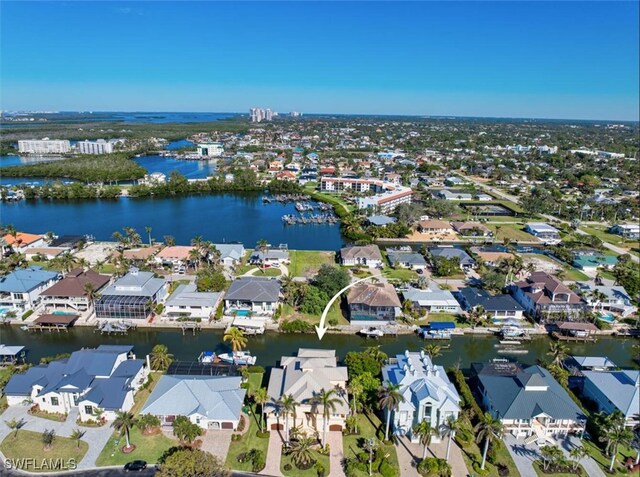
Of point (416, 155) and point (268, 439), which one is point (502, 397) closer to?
point (268, 439)

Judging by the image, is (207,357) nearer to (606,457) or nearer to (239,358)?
(239,358)

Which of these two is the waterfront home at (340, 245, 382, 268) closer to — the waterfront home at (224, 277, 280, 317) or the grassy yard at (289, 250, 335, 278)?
the grassy yard at (289, 250, 335, 278)

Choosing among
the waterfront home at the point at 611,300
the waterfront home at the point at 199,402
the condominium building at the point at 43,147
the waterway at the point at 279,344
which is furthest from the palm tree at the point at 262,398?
the condominium building at the point at 43,147

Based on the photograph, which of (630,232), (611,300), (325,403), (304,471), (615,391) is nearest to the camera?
(304,471)

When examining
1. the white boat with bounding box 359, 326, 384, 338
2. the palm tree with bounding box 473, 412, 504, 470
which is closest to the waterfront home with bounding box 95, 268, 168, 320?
the white boat with bounding box 359, 326, 384, 338

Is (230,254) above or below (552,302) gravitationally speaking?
above

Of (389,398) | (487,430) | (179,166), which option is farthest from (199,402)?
(179,166)
